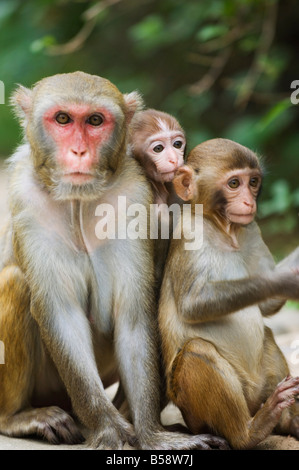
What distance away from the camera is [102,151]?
15.5 feet

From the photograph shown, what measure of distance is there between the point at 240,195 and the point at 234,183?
9 cm

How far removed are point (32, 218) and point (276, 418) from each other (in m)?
1.87

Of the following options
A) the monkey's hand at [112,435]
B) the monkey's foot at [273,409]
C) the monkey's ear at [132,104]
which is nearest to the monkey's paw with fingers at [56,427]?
the monkey's hand at [112,435]

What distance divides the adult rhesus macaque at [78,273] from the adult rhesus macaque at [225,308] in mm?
175

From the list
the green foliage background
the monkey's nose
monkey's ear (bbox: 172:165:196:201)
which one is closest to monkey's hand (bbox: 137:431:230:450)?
monkey's ear (bbox: 172:165:196:201)

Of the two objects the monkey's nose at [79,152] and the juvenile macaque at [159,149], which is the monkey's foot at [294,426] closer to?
the juvenile macaque at [159,149]

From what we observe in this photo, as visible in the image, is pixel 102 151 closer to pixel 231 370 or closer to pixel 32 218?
pixel 32 218

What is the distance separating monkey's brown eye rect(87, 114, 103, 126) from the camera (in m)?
4.70

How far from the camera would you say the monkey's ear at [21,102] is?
16.3ft

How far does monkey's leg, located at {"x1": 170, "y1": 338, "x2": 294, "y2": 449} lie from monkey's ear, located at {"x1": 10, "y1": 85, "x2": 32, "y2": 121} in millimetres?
1778

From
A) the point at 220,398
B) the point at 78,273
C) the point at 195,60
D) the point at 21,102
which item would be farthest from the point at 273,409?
the point at 195,60

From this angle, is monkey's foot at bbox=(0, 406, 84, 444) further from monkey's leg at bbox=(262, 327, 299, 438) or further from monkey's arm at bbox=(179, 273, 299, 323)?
monkey's leg at bbox=(262, 327, 299, 438)

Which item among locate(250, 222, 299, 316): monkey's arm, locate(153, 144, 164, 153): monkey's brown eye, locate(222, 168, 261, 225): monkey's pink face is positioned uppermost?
locate(153, 144, 164, 153): monkey's brown eye
